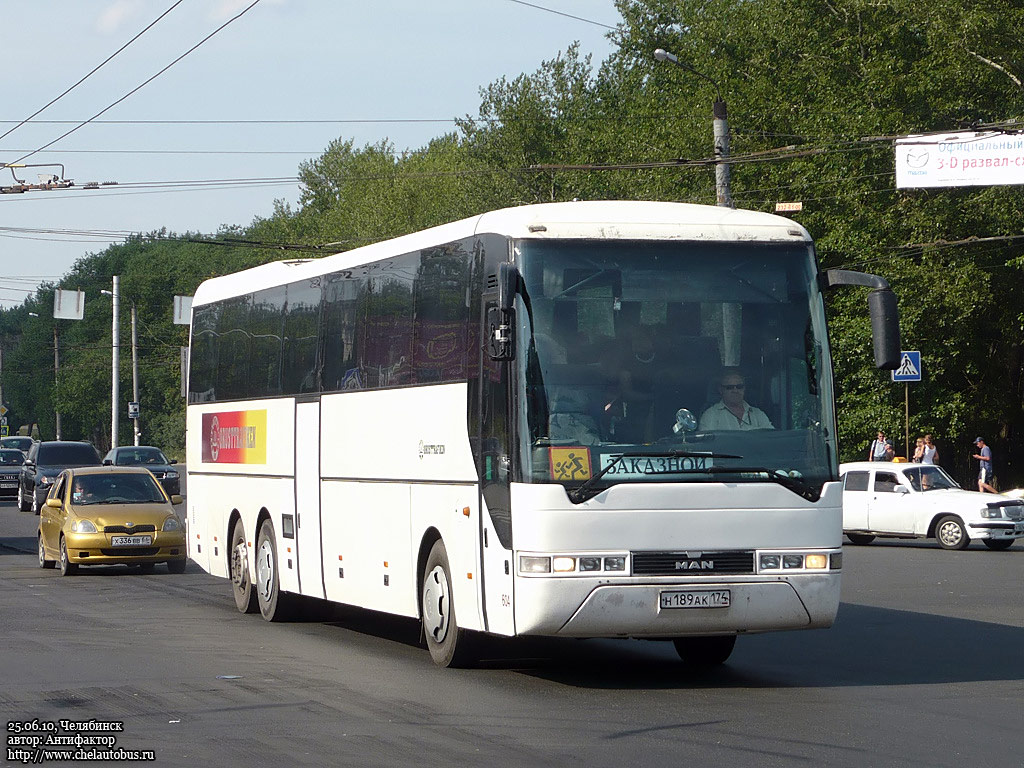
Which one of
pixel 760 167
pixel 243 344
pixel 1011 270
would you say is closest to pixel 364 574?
pixel 243 344

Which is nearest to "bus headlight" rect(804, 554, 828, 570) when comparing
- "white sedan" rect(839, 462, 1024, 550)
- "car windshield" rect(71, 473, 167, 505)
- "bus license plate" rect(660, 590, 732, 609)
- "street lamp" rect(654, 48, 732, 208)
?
"bus license plate" rect(660, 590, 732, 609)

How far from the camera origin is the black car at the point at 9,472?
180 feet

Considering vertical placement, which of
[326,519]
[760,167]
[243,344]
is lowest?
[326,519]

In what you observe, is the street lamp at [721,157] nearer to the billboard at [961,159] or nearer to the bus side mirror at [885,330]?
the billboard at [961,159]

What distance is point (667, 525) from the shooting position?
11.3 metres

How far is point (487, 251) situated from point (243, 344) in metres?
6.98

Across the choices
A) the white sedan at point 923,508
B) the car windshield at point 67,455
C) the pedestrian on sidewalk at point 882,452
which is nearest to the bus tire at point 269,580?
the white sedan at point 923,508

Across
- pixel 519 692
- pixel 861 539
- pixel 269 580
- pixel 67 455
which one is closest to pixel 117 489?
pixel 269 580

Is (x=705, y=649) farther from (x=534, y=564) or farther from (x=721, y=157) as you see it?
(x=721, y=157)

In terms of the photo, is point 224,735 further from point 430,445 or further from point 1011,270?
point 1011,270

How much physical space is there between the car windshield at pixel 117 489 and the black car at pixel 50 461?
19825mm

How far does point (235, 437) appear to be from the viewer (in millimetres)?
18609

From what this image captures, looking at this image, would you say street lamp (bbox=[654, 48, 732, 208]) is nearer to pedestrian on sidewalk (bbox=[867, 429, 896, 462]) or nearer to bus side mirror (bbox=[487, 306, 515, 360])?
pedestrian on sidewalk (bbox=[867, 429, 896, 462])

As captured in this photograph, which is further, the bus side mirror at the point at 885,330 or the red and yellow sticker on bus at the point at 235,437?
the red and yellow sticker on bus at the point at 235,437
